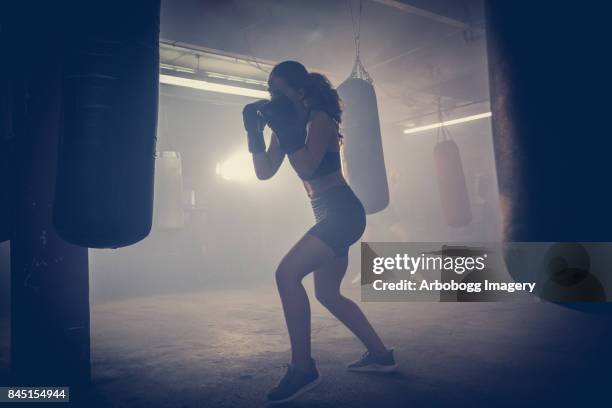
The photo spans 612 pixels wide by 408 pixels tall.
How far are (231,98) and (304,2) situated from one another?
373cm

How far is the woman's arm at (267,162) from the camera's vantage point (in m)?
2.13

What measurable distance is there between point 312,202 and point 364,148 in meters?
1.48

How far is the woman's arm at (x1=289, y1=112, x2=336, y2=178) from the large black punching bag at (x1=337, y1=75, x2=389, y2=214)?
1.33 metres

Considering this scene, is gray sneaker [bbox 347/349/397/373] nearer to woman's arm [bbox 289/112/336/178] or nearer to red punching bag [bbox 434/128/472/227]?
woman's arm [bbox 289/112/336/178]

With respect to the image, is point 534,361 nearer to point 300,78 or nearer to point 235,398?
point 235,398

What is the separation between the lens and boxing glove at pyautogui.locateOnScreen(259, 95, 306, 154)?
1.96 meters

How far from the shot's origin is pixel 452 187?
6.10m

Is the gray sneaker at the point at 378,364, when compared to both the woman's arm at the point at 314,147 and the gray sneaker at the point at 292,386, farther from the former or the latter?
the woman's arm at the point at 314,147

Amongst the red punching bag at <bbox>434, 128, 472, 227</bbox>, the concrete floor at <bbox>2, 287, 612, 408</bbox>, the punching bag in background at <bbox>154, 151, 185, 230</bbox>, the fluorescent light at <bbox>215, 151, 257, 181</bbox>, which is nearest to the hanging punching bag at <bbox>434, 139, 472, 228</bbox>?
the red punching bag at <bbox>434, 128, 472, 227</bbox>

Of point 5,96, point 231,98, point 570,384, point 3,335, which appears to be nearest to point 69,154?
point 5,96

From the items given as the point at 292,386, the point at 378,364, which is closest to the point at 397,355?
the point at 378,364

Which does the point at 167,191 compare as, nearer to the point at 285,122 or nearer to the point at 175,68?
the point at 175,68

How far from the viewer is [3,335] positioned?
3562mm

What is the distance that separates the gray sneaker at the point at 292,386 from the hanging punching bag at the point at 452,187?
4.68 metres
